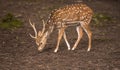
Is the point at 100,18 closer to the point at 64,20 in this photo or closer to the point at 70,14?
the point at 70,14

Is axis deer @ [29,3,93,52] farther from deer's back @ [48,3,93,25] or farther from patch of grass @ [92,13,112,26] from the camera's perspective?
patch of grass @ [92,13,112,26]

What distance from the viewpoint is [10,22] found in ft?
54.6

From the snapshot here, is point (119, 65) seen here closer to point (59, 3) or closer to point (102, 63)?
point (102, 63)

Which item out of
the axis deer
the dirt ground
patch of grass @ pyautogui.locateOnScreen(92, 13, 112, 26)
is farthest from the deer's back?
patch of grass @ pyautogui.locateOnScreen(92, 13, 112, 26)

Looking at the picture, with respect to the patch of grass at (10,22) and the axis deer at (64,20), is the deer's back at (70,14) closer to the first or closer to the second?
the axis deer at (64,20)

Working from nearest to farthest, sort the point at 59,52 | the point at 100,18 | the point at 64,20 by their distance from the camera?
the point at 64,20 < the point at 59,52 < the point at 100,18

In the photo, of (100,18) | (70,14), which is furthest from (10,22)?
(70,14)

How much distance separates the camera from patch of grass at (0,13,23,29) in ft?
52.4

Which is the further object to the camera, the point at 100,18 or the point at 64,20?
the point at 100,18

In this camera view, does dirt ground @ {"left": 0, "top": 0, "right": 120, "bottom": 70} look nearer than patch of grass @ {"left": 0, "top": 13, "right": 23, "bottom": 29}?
Yes

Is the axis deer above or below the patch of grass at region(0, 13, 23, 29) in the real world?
above

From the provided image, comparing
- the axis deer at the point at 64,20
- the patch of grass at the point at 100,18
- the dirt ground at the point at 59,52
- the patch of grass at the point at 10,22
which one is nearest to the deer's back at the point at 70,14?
the axis deer at the point at 64,20

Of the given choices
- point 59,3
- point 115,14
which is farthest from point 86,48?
point 59,3

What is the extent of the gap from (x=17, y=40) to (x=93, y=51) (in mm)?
3042
